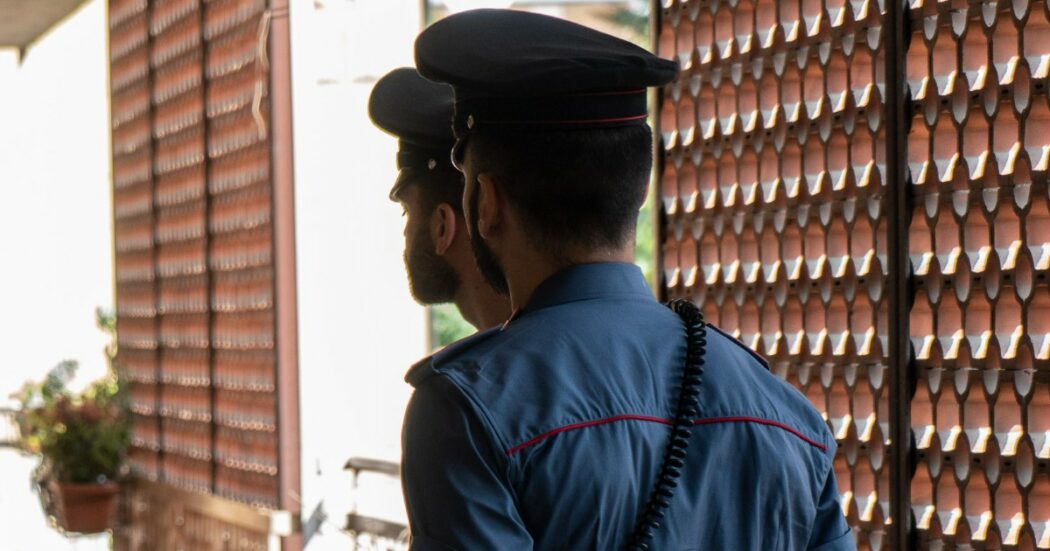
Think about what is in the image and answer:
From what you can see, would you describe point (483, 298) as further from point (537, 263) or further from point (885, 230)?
point (885, 230)

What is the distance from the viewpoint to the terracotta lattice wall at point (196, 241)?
15.7 feet

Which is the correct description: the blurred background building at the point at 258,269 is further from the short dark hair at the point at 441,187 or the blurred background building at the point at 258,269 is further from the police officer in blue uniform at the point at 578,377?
the police officer in blue uniform at the point at 578,377

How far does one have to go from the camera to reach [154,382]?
233 inches

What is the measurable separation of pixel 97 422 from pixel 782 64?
13.8ft

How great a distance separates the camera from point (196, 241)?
5.41m

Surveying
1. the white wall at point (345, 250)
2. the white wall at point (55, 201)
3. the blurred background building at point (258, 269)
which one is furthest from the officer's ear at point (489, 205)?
the white wall at point (55, 201)

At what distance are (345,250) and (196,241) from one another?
0.96m

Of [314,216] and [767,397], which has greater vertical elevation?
[314,216]

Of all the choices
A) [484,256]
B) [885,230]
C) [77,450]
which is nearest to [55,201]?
[77,450]

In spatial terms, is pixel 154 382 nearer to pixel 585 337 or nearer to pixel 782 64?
pixel 782 64

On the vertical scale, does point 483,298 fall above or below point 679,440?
above

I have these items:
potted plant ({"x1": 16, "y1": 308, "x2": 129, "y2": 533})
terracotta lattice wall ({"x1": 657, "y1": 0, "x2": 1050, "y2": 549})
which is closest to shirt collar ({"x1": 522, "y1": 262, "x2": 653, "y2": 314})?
terracotta lattice wall ({"x1": 657, "y1": 0, "x2": 1050, "y2": 549})

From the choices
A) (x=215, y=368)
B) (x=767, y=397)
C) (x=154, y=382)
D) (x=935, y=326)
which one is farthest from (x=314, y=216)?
(x=767, y=397)

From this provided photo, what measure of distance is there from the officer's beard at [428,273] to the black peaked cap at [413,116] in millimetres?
81
